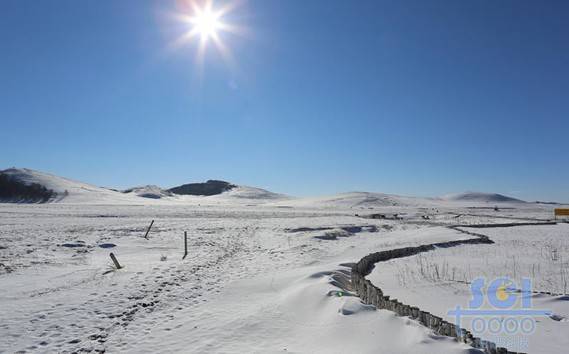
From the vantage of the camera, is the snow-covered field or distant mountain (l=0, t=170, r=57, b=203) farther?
distant mountain (l=0, t=170, r=57, b=203)

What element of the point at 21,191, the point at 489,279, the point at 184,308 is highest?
the point at 21,191

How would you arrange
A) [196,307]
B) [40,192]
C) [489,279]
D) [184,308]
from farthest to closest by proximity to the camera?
[40,192], [489,279], [196,307], [184,308]

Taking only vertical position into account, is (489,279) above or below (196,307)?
above

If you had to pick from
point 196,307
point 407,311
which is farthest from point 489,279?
point 196,307

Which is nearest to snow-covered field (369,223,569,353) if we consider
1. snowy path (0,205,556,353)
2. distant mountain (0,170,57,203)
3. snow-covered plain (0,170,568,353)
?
snow-covered plain (0,170,568,353)

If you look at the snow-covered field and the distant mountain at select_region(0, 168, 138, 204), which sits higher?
the distant mountain at select_region(0, 168, 138, 204)

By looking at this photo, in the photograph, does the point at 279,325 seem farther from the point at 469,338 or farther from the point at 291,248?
the point at 291,248

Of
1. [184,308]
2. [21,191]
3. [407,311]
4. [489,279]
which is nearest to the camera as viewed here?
[407,311]

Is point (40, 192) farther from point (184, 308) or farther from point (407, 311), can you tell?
point (407, 311)

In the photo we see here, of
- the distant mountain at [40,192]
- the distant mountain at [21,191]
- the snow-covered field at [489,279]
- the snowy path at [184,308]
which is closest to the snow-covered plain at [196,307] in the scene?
the snowy path at [184,308]

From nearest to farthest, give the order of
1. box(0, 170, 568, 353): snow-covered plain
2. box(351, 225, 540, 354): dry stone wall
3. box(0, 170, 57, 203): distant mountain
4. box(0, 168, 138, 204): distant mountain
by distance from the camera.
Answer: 1. box(351, 225, 540, 354): dry stone wall
2. box(0, 170, 568, 353): snow-covered plain
3. box(0, 168, 138, 204): distant mountain
4. box(0, 170, 57, 203): distant mountain

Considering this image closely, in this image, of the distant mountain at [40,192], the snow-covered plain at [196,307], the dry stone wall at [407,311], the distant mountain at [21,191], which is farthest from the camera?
the distant mountain at [21,191]

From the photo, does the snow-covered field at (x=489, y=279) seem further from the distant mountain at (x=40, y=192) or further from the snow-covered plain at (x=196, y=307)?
the distant mountain at (x=40, y=192)

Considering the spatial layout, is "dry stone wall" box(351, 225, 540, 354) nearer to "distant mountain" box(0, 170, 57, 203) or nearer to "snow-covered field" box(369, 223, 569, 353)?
"snow-covered field" box(369, 223, 569, 353)
